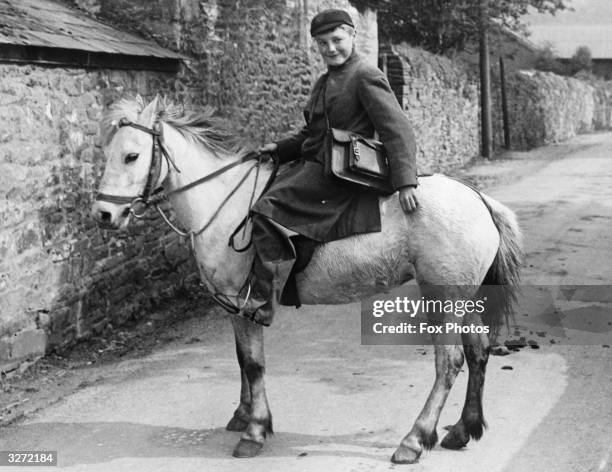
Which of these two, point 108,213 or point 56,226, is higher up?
point 108,213

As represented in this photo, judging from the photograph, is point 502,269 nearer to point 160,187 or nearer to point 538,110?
point 160,187

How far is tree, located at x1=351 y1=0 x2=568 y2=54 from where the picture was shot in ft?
84.2

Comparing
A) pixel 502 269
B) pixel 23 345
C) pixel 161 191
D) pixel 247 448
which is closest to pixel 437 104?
pixel 23 345

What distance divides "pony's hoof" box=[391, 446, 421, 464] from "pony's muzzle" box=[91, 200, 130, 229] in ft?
7.37

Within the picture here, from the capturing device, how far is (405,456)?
230 inches

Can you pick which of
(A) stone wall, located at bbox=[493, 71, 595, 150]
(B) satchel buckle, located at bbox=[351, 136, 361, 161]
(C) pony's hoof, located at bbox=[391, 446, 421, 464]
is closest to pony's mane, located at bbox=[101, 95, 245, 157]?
(B) satchel buckle, located at bbox=[351, 136, 361, 161]

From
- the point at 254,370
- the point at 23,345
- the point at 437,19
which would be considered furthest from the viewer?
the point at 437,19

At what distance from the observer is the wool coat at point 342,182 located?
6.00 meters

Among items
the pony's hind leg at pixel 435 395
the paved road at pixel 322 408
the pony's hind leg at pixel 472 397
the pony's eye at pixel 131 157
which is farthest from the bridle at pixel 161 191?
the pony's hind leg at pixel 472 397

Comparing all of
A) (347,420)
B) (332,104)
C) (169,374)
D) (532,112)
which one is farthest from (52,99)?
(532,112)

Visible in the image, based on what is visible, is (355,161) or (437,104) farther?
(437,104)

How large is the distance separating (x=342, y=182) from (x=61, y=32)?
416cm

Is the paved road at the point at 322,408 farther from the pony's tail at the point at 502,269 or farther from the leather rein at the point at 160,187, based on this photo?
the leather rein at the point at 160,187

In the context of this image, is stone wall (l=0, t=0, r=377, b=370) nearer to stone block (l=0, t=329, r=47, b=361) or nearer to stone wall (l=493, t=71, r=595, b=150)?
stone block (l=0, t=329, r=47, b=361)
